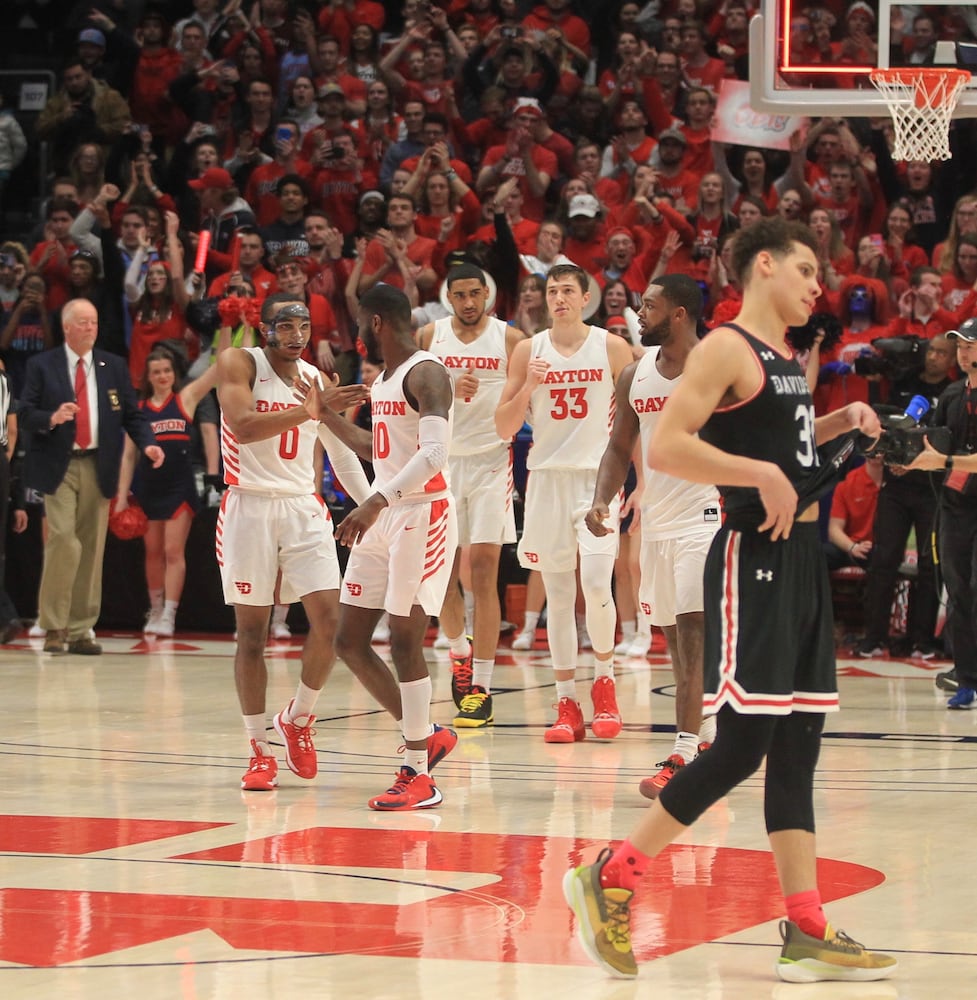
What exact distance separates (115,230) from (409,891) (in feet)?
40.3

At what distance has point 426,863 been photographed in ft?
20.3

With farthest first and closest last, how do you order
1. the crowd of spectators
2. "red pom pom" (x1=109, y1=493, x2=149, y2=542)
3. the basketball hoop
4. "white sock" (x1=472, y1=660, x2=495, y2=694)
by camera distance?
the crowd of spectators, "red pom pom" (x1=109, y1=493, x2=149, y2=542), the basketball hoop, "white sock" (x1=472, y1=660, x2=495, y2=694)

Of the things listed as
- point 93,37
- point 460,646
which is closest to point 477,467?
point 460,646

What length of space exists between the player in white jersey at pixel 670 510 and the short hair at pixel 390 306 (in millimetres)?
1139

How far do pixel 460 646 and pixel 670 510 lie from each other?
2.43m

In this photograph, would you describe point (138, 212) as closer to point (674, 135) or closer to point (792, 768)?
point (674, 135)

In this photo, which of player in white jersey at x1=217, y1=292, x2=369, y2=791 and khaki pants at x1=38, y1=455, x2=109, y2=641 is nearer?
player in white jersey at x1=217, y1=292, x2=369, y2=791

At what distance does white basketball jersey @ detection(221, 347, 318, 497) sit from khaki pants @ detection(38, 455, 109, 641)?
5608 mm

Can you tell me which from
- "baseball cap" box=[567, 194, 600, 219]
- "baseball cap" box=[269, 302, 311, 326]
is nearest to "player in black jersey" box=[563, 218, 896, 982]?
"baseball cap" box=[269, 302, 311, 326]

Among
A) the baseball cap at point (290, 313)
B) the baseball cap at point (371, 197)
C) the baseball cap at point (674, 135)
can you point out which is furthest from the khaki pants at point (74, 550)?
the baseball cap at point (674, 135)

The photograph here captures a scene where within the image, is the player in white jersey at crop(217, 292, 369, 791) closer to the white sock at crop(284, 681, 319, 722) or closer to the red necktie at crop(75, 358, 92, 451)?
the white sock at crop(284, 681, 319, 722)

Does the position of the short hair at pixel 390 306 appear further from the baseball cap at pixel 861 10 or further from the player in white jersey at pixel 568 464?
the baseball cap at pixel 861 10

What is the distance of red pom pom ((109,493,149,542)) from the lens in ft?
45.9

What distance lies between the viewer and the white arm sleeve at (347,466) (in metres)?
7.89
